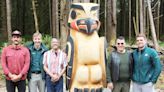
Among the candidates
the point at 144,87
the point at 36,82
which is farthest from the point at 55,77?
the point at 144,87

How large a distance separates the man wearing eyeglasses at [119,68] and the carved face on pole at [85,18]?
54 cm

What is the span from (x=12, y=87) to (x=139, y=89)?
2346mm

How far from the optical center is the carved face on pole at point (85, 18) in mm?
6580

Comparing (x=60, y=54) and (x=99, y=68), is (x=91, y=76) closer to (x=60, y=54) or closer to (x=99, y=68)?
(x=99, y=68)

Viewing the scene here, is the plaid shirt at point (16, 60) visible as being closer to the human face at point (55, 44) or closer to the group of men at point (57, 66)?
the group of men at point (57, 66)

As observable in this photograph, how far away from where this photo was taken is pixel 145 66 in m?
6.42

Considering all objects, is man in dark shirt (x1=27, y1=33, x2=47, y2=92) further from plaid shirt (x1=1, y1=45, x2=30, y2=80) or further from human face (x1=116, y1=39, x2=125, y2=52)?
human face (x1=116, y1=39, x2=125, y2=52)

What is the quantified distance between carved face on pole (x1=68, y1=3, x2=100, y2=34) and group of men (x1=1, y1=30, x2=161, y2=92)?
1.60 feet

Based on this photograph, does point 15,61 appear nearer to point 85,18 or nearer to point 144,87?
point 85,18

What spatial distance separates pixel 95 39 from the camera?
21.7 feet

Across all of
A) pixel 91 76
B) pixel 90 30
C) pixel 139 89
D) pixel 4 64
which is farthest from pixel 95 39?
pixel 4 64

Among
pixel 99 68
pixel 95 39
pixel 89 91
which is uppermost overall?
pixel 95 39

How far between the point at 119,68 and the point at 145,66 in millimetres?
461

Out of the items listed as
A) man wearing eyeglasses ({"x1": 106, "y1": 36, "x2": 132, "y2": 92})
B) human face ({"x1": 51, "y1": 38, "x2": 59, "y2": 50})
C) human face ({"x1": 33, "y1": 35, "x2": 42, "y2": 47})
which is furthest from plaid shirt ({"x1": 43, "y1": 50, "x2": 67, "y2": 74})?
man wearing eyeglasses ({"x1": 106, "y1": 36, "x2": 132, "y2": 92})
